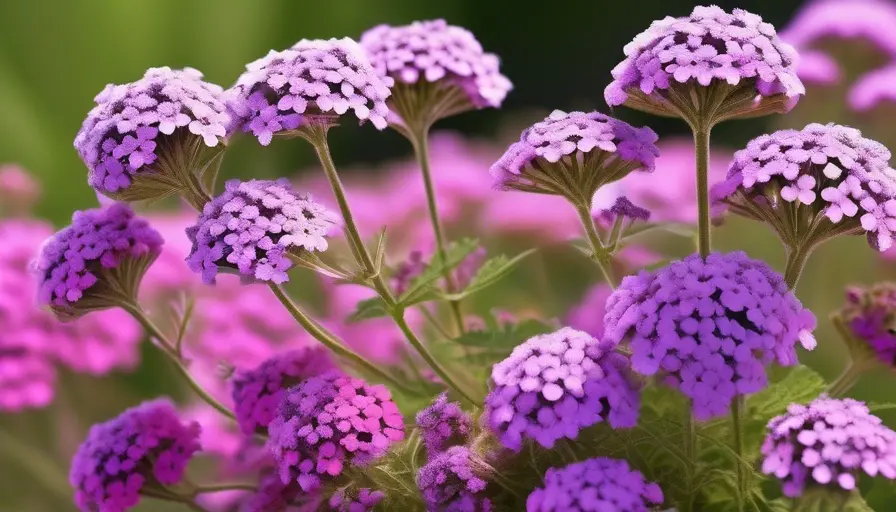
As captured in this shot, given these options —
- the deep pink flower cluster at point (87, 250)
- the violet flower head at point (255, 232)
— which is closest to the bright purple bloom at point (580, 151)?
the violet flower head at point (255, 232)

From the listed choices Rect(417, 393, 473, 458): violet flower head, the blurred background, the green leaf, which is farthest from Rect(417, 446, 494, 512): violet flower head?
the blurred background

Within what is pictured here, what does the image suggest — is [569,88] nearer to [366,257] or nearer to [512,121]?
[512,121]

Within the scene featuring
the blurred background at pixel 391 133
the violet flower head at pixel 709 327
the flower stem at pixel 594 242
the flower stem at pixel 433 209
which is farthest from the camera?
the blurred background at pixel 391 133

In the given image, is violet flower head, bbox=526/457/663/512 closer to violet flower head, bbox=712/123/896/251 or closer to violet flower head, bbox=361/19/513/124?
violet flower head, bbox=712/123/896/251

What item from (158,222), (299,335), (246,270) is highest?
(246,270)

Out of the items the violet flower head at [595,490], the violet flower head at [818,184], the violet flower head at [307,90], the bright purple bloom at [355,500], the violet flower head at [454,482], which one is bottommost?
the bright purple bloom at [355,500]

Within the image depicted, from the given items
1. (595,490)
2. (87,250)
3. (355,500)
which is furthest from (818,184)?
(87,250)

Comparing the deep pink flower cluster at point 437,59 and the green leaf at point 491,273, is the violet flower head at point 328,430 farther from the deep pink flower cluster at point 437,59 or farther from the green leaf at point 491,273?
the deep pink flower cluster at point 437,59

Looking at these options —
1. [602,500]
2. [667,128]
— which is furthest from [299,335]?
[667,128]
